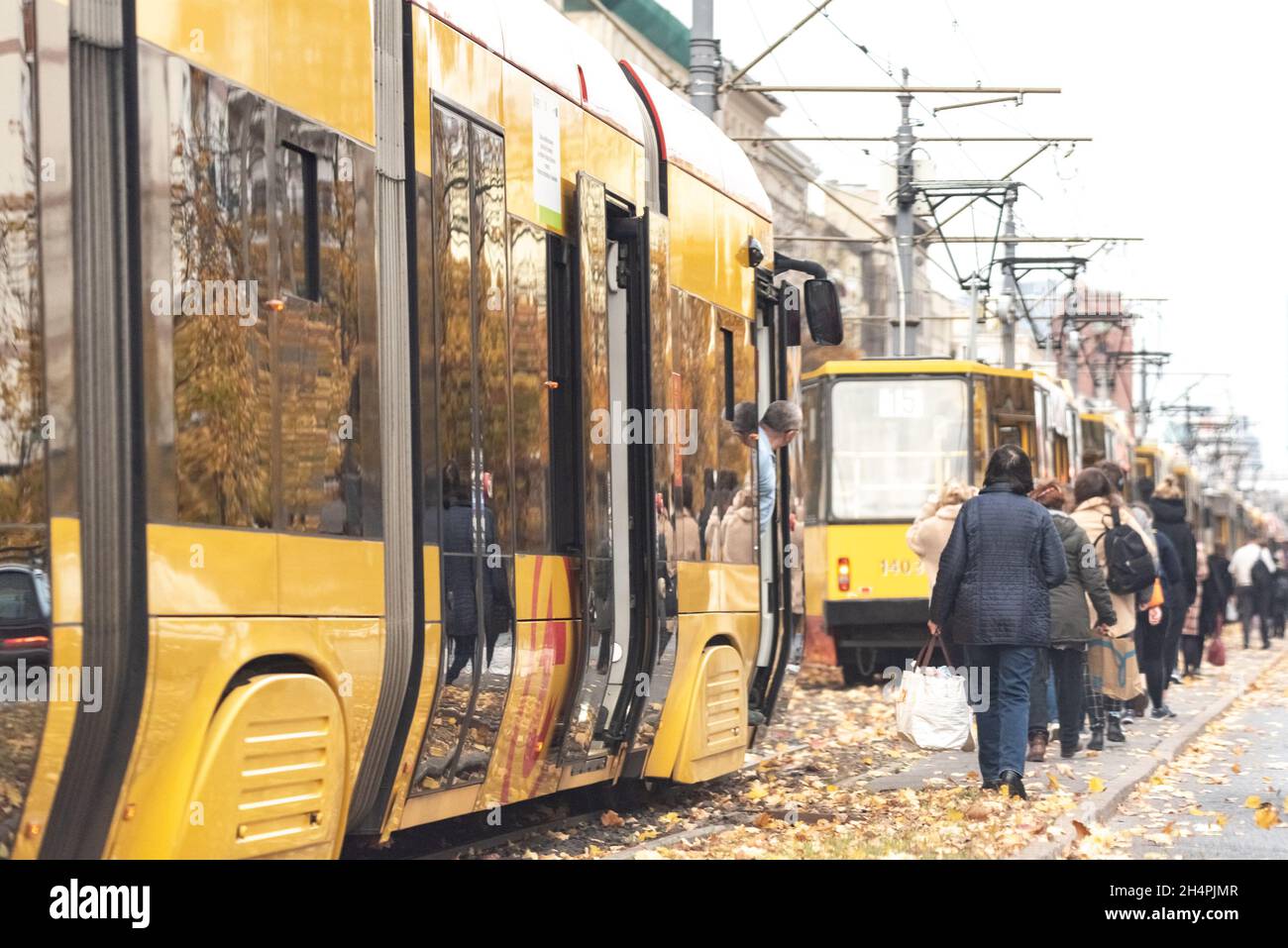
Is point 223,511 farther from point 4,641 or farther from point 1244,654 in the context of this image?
point 1244,654

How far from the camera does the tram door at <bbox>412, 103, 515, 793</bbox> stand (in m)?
7.45

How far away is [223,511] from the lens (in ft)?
19.1

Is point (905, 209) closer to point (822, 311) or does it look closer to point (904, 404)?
point (904, 404)

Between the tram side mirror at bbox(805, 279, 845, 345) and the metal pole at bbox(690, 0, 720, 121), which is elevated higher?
the metal pole at bbox(690, 0, 720, 121)

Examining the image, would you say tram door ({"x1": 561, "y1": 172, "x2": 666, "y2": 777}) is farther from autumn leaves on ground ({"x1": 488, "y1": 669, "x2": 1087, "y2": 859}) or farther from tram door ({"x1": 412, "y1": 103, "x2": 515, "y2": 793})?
tram door ({"x1": 412, "y1": 103, "x2": 515, "y2": 793})

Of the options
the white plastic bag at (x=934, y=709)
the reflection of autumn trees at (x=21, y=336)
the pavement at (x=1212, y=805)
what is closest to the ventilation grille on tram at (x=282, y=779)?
the reflection of autumn trees at (x=21, y=336)

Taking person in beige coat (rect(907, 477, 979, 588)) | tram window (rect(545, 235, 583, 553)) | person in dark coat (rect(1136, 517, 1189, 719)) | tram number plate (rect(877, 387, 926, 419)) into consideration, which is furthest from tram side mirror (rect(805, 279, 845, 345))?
tram number plate (rect(877, 387, 926, 419))

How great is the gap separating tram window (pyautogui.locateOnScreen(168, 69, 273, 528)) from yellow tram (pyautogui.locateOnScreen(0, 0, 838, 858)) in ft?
0.04

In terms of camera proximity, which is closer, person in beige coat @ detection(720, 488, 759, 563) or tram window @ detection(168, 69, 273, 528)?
tram window @ detection(168, 69, 273, 528)

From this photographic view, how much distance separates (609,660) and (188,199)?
393cm

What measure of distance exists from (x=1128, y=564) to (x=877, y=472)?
789cm

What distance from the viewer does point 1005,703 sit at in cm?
1116

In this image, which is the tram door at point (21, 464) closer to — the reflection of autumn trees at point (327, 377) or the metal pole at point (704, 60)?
the reflection of autumn trees at point (327, 377)

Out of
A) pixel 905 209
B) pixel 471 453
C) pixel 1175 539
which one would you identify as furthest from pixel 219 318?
pixel 905 209
